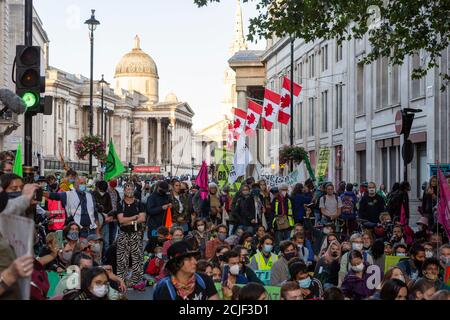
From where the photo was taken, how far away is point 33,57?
13.1 meters

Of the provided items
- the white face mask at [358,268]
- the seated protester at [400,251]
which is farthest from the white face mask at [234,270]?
the seated protester at [400,251]

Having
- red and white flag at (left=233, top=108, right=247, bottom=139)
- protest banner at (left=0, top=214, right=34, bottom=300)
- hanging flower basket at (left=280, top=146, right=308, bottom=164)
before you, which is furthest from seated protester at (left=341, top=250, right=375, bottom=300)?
red and white flag at (left=233, top=108, right=247, bottom=139)

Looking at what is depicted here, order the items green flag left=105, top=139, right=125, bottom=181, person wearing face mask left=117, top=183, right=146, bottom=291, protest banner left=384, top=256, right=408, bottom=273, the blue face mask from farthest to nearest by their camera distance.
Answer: green flag left=105, top=139, right=125, bottom=181, person wearing face mask left=117, top=183, right=146, bottom=291, protest banner left=384, top=256, right=408, bottom=273, the blue face mask

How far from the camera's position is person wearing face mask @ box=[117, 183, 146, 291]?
15.4 m

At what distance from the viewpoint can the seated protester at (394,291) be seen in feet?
26.9

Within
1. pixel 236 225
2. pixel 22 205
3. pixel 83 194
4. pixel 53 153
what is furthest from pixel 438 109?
pixel 53 153

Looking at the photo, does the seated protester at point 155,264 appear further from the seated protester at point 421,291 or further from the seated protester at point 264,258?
the seated protester at point 421,291

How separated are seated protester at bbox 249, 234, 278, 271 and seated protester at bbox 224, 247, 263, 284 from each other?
66.7 inches

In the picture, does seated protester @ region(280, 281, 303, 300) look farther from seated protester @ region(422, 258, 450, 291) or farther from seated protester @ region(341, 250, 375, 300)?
seated protester @ region(422, 258, 450, 291)

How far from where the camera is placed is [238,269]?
10914 millimetres

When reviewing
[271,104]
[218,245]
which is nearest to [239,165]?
[271,104]

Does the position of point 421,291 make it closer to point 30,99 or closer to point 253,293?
point 253,293

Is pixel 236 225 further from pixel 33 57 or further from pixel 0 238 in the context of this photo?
pixel 0 238

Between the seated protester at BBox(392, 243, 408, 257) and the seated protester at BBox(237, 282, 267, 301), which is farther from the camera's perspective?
the seated protester at BBox(392, 243, 408, 257)
